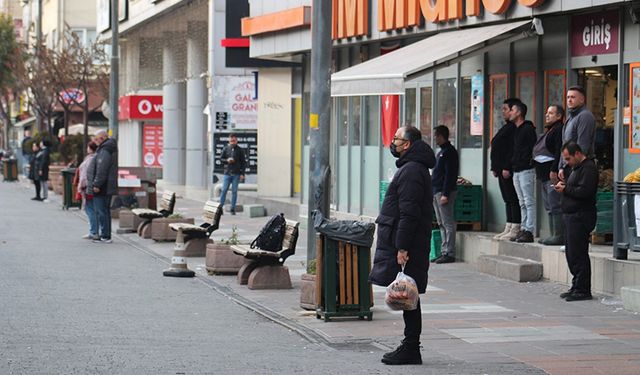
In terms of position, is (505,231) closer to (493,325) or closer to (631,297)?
(631,297)

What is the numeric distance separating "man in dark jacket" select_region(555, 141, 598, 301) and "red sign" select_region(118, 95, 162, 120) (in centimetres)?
3787

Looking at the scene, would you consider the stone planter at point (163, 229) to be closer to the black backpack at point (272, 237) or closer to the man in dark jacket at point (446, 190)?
the man in dark jacket at point (446, 190)

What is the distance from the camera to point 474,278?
16.2m

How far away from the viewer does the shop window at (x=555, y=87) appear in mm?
16750

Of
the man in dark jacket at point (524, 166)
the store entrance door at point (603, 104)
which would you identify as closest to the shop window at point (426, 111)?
the man in dark jacket at point (524, 166)

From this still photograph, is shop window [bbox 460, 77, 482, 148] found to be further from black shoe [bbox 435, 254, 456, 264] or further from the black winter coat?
the black winter coat

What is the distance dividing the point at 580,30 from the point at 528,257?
2.91 meters

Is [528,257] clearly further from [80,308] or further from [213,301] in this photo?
[80,308]

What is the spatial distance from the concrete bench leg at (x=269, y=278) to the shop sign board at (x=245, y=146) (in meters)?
16.8

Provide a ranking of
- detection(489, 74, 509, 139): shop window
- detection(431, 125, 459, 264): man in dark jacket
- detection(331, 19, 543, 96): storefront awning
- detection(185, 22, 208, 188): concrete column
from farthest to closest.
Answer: detection(185, 22, 208, 188): concrete column < detection(489, 74, 509, 139): shop window < detection(431, 125, 459, 264): man in dark jacket < detection(331, 19, 543, 96): storefront awning

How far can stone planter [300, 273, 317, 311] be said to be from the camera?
1291 cm

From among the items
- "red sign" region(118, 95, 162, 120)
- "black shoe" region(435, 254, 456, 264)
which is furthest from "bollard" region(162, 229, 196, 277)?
"red sign" region(118, 95, 162, 120)

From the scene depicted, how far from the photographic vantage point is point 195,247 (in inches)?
766

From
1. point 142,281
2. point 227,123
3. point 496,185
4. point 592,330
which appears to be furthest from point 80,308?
point 227,123
